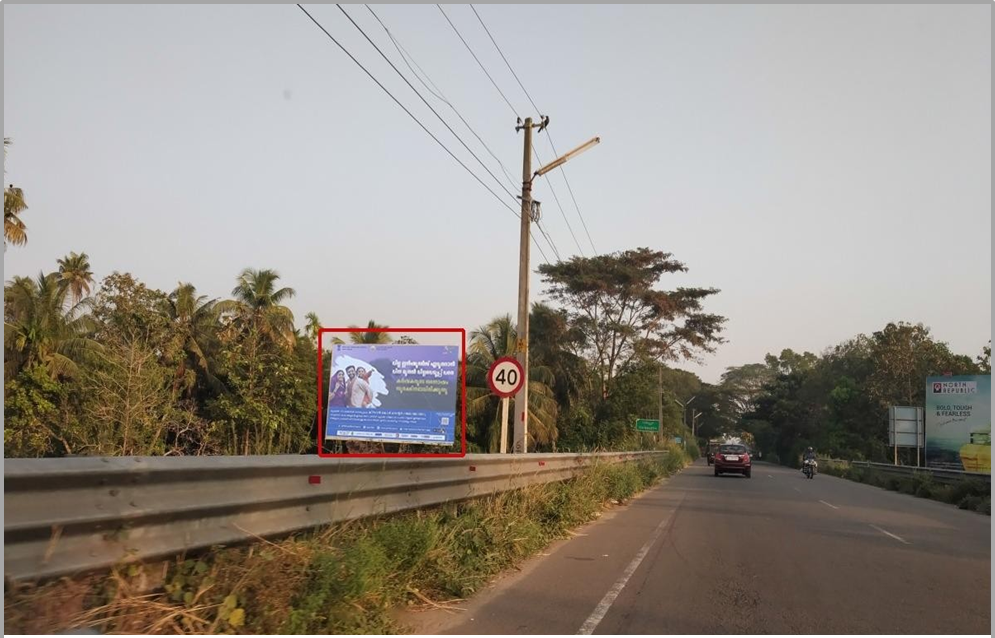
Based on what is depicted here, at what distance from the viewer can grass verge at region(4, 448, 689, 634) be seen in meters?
4.27

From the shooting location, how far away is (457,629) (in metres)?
5.93

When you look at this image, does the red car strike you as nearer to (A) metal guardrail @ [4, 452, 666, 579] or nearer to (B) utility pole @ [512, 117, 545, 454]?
(B) utility pole @ [512, 117, 545, 454]

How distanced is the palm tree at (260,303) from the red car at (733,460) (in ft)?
66.9

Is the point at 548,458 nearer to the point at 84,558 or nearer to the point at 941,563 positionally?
the point at 941,563

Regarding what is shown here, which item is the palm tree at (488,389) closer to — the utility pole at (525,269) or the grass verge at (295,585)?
the utility pole at (525,269)

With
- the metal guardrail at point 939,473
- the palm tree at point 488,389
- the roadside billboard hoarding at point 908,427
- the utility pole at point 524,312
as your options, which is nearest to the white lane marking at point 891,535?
the utility pole at point 524,312

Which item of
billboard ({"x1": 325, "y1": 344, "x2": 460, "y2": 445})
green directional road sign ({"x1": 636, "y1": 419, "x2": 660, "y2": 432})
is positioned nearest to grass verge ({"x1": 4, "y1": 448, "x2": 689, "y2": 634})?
billboard ({"x1": 325, "y1": 344, "x2": 460, "y2": 445})

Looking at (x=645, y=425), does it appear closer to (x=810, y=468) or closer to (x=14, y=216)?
(x=810, y=468)

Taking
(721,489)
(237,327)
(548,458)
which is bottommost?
(721,489)

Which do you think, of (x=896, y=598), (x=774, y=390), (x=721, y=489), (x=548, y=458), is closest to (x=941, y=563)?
(x=896, y=598)

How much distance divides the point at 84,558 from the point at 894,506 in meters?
20.5

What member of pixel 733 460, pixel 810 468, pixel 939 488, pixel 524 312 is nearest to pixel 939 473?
pixel 939 488

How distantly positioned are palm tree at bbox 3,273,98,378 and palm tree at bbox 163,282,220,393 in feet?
13.2

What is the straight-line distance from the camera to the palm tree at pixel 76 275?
112ft
